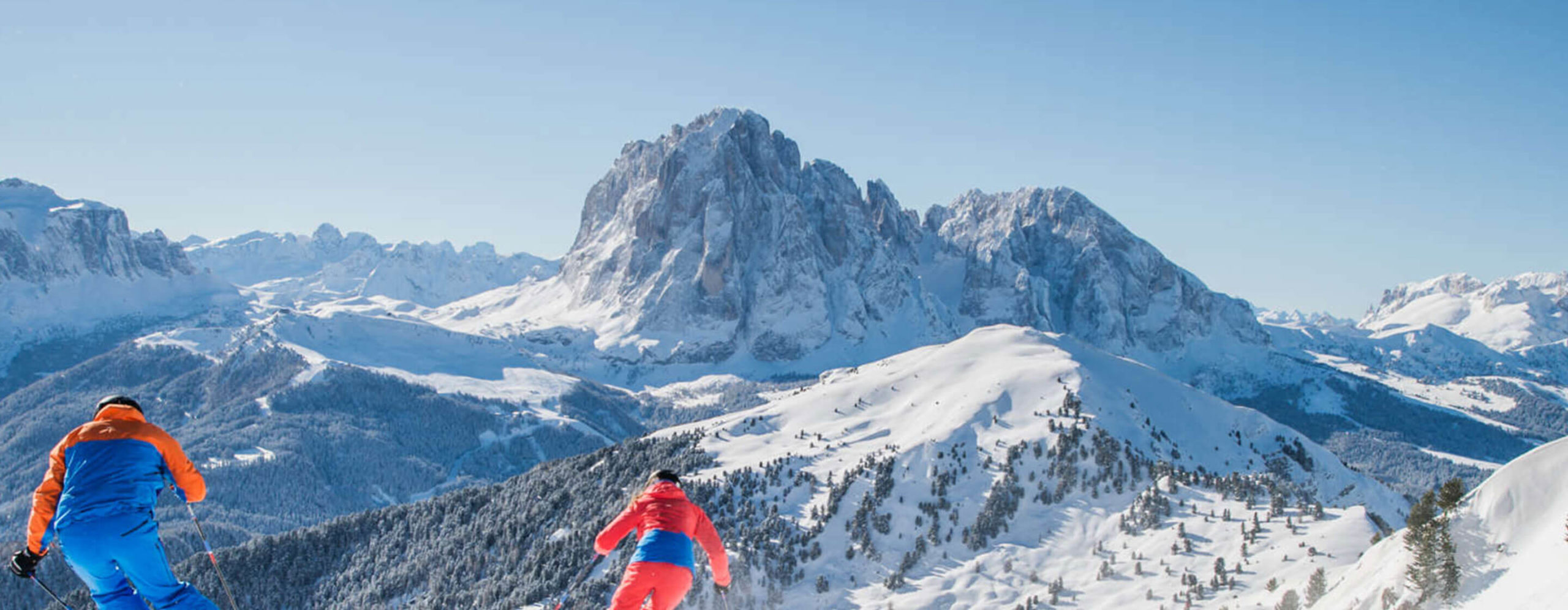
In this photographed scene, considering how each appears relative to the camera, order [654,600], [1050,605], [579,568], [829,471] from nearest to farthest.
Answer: [654,600] < [1050,605] < [579,568] < [829,471]

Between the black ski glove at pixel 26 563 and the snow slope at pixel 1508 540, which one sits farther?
the snow slope at pixel 1508 540

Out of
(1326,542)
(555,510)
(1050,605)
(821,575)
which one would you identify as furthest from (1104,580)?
(555,510)

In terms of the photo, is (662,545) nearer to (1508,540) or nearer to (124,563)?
(124,563)

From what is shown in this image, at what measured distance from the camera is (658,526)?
17.9m

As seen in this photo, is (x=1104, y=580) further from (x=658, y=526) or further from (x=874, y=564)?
(x=658, y=526)

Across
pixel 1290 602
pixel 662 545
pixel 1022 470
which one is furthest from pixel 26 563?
pixel 1022 470

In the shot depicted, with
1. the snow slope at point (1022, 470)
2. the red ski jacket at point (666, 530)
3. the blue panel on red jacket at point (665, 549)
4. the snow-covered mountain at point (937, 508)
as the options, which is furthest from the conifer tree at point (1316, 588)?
the blue panel on red jacket at point (665, 549)

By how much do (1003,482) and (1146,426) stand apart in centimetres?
3389

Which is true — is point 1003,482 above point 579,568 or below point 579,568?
above

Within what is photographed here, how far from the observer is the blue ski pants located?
1590cm

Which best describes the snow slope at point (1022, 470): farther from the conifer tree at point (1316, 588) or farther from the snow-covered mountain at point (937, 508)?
the conifer tree at point (1316, 588)

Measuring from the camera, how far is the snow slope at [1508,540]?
65.8 ft

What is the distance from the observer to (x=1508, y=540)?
75.1 feet

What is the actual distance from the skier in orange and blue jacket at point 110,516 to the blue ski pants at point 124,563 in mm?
12
